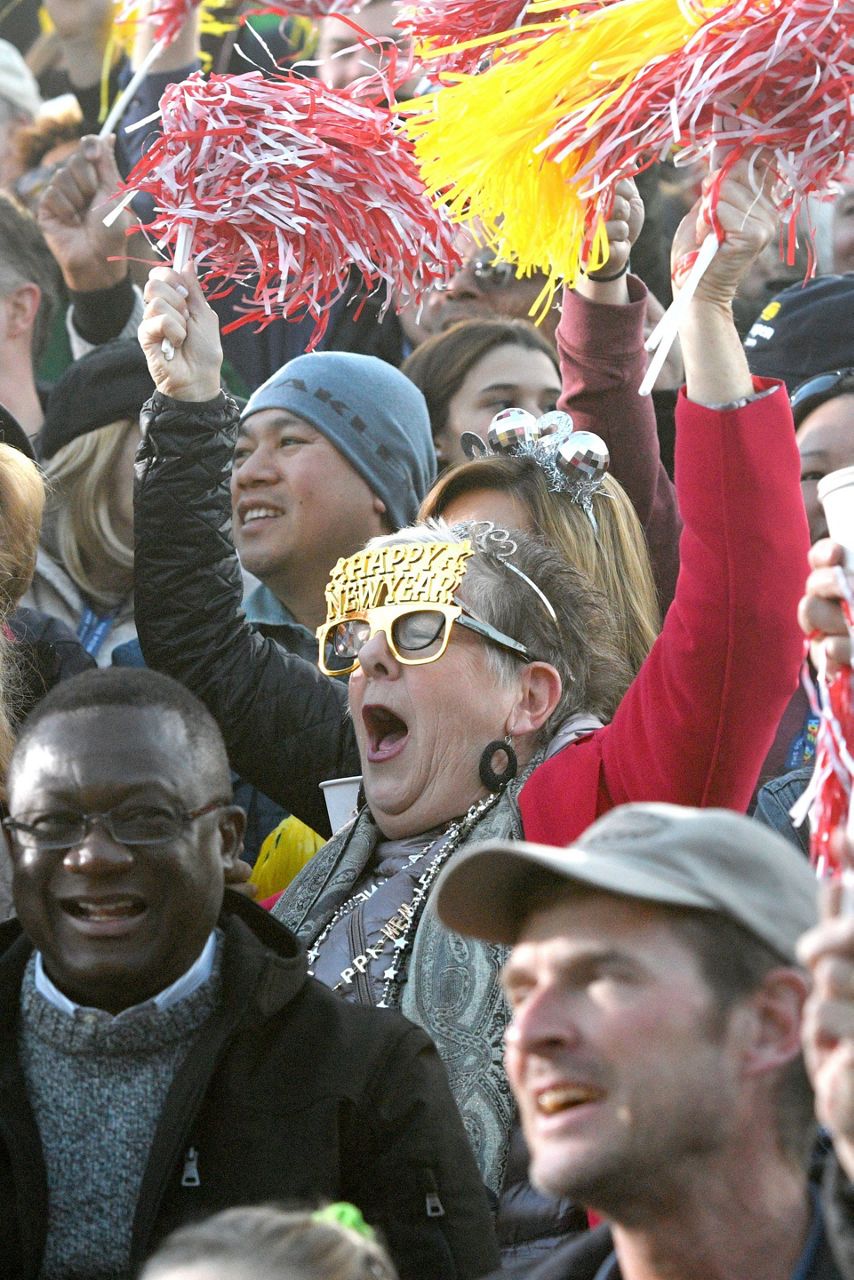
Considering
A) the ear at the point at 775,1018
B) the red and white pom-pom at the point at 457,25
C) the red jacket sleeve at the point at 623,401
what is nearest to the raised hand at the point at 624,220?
the red jacket sleeve at the point at 623,401

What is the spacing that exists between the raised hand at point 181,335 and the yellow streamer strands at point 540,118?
0.66m

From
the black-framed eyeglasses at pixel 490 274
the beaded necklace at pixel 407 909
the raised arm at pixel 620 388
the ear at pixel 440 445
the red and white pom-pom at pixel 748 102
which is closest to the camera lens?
the red and white pom-pom at pixel 748 102

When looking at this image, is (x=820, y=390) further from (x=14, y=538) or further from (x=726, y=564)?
(x=14, y=538)

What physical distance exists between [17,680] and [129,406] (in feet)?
3.84

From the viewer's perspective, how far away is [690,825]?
2.02 m

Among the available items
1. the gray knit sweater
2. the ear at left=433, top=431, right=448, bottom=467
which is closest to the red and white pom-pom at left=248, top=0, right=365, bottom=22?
the ear at left=433, top=431, right=448, bottom=467

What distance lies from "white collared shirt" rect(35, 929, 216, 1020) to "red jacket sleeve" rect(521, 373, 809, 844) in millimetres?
752

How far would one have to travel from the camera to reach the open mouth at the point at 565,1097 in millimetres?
1945

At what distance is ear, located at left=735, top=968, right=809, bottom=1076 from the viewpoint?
196 centimetres

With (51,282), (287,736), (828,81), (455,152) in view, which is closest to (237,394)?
(51,282)

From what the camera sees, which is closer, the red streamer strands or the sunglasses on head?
the sunglasses on head

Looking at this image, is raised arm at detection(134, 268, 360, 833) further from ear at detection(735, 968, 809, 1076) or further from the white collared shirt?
ear at detection(735, 968, 809, 1076)

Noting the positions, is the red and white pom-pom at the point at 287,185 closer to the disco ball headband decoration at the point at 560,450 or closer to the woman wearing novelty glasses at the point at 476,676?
the woman wearing novelty glasses at the point at 476,676

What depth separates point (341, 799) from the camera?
3.74 meters
